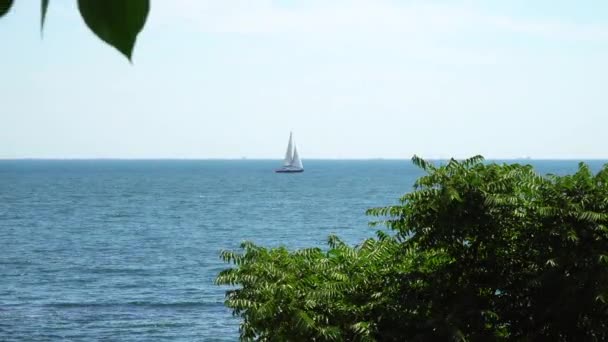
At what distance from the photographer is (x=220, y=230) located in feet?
291

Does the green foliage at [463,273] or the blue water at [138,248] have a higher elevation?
the green foliage at [463,273]

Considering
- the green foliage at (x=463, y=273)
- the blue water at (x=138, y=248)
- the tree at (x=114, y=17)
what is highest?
the tree at (x=114, y=17)

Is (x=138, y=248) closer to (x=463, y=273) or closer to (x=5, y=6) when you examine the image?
(x=463, y=273)

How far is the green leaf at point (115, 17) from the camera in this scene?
20.0 inches

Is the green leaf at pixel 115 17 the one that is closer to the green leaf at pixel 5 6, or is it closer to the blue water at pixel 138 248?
the green leaf at pixel 5 6

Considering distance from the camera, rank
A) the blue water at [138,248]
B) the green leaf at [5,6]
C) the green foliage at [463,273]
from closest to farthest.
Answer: the green leaf at [5,6]
the green foliage at [463,273]
the blue water at [138,248]

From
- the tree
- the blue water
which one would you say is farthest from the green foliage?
the blue water

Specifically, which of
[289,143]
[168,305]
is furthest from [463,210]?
[289,143]

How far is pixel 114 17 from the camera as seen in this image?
1.68ft

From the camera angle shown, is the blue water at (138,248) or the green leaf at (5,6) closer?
the green leaf at (5,6)

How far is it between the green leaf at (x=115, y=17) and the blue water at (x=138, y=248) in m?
35.7

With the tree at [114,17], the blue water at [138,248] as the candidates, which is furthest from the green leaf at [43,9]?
the blue water at [138,248]

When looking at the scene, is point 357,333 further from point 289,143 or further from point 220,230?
point 289,143

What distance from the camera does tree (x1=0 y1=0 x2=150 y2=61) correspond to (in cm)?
51
